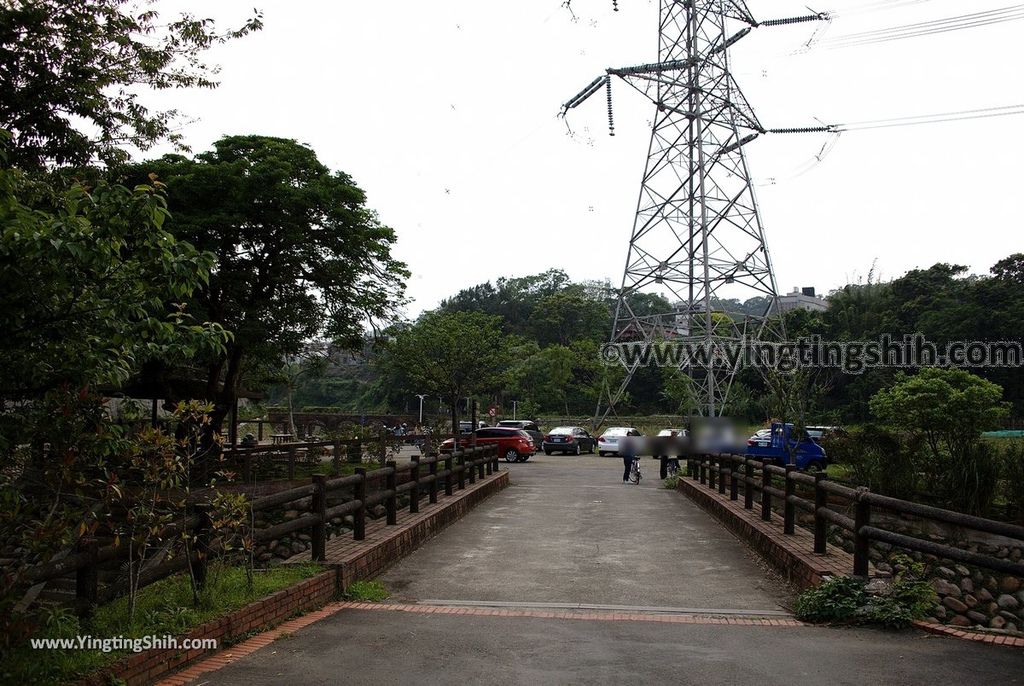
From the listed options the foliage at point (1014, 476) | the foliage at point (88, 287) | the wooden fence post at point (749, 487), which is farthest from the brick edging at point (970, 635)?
the foliage at point (1014, 476)

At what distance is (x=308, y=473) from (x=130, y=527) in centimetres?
2094

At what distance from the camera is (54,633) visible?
498cm

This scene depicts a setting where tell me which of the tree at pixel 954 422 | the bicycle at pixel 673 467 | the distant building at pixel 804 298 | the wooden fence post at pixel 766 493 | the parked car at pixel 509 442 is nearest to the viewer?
the wooden fence post at pixel 766 493

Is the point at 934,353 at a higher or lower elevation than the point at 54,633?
higher

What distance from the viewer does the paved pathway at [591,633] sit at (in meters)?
5.68

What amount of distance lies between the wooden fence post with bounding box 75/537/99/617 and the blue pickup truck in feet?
72.8

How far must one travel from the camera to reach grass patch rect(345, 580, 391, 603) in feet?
26.7

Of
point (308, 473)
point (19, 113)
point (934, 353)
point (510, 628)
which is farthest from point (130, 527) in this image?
point (934, 353)

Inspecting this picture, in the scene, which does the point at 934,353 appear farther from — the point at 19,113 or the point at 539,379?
the point at 19,113

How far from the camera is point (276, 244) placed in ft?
70.3

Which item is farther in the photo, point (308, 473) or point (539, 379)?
point (539, 379)

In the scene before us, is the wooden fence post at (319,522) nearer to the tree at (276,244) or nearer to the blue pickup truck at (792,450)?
the tree at (276,244)

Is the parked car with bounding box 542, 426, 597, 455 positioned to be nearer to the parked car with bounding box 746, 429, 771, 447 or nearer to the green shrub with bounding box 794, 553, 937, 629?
the parked car with bounding box 746, 429, 771, 447

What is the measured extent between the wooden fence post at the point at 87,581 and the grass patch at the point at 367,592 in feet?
9.93
